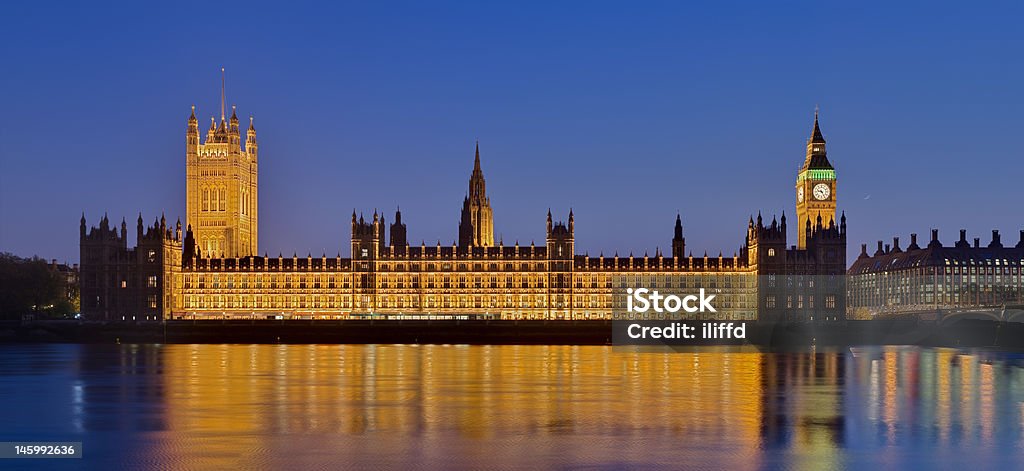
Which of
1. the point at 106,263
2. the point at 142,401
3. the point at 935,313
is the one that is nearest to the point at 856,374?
the point at 142,401

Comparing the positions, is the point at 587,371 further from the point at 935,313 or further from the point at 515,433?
the point at 935,313

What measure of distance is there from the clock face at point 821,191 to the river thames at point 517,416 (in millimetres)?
124627

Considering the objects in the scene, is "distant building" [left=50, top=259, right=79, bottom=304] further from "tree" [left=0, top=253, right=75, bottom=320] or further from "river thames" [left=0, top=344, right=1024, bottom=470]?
"river thames" [left=0, top=344, right=1024, bottom=470]

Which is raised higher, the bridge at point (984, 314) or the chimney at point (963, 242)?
the chimney at point (963, 242)

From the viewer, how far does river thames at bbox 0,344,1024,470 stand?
28.9 metres

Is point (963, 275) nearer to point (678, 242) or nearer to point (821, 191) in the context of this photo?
point (821, 191)

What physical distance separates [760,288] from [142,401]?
99.8 metres

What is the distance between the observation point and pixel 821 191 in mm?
189625

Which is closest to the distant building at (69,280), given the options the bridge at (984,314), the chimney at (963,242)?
the bridge at (984,314)

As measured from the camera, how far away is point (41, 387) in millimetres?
50188

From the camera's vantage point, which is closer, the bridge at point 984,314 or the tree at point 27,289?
the bridge at point 984,314

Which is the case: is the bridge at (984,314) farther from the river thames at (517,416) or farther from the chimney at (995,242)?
the chimney at (995,242)

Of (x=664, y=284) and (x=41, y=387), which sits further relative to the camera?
(x=664, y=284)

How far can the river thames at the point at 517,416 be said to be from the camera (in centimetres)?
2886
